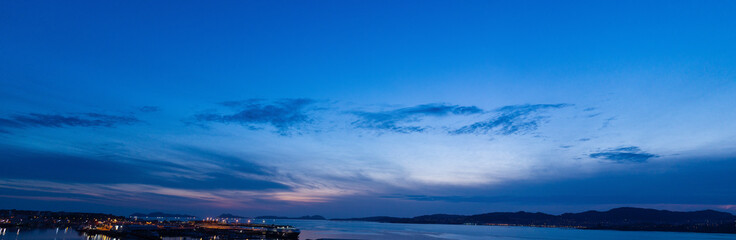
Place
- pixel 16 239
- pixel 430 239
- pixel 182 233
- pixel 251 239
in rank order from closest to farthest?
1. pixel 16 239
2. pixel 251 239
3. pixel 182 233
4. pixel 430 239

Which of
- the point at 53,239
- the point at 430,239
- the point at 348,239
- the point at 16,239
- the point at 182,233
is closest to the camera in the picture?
the point at 16,239

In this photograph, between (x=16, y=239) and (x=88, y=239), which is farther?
(x=88, y=239)

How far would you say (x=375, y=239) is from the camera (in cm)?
9088

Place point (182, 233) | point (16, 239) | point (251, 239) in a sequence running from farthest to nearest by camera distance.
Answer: point (182, 233), point (251, 239), point (16, 239)

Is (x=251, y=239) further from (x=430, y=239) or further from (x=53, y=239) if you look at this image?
(x=430, y=239)

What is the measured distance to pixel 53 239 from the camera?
208 ft

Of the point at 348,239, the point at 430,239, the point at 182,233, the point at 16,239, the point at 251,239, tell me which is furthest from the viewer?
the point at 430,239

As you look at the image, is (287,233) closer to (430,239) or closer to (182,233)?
(182,233)

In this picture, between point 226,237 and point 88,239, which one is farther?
point 226,237

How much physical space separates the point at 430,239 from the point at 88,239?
66.7m

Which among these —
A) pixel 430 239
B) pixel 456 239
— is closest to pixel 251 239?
pixel 430 239

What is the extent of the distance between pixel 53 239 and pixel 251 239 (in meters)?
30.4

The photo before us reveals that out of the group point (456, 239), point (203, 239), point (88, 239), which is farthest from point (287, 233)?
point (456, 239)

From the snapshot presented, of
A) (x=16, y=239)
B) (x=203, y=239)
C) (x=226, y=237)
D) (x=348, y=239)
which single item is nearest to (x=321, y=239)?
(x=348, y=239)
